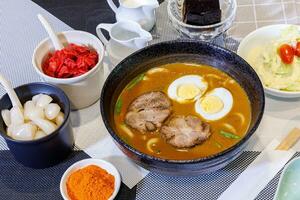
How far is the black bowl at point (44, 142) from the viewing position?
1.25 meters

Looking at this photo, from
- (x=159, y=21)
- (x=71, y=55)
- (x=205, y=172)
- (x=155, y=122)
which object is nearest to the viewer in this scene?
(x=205, y=172)

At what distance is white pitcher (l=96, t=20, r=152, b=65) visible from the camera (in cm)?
156

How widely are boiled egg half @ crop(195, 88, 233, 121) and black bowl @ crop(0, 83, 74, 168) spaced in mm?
397

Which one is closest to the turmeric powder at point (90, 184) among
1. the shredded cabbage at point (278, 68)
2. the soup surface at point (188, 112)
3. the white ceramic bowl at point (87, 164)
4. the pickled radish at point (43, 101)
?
the white ceramic bowl at point (87, 164)

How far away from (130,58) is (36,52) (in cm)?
31

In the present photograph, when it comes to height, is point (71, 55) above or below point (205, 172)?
above

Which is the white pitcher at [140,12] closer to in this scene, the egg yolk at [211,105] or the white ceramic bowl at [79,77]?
the white ceramic bowl at [79,77]

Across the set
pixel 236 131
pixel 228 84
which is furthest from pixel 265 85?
pixel 236 131

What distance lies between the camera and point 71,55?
4.69 ft

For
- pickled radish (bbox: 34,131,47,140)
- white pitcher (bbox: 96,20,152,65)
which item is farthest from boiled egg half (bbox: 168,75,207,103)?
pickled radish (bbox: 34,131,47,140)

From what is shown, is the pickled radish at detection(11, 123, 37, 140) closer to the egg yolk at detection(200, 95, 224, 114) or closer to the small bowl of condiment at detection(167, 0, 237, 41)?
the egg yolk at detection(200, 95, 224, 114)

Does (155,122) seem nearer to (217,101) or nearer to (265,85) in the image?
(217,101)

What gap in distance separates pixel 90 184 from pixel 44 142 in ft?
0.57

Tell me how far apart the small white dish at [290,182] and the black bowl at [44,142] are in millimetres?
610
